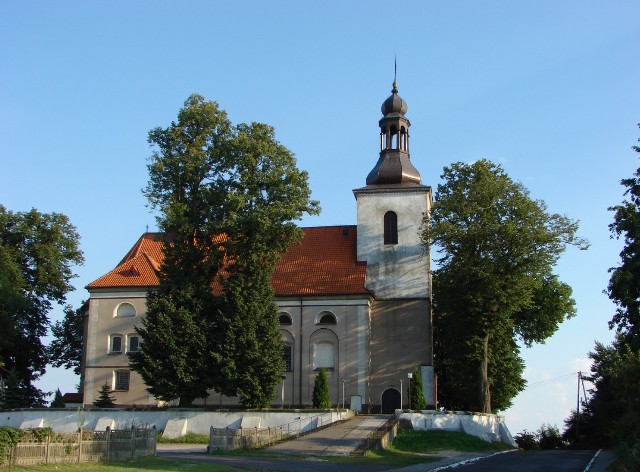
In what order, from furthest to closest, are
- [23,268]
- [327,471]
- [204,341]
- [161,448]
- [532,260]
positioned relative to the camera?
1. [23,268]
2. [532,260]
3. [204,341]
4. [161,448]
5. [327,471]

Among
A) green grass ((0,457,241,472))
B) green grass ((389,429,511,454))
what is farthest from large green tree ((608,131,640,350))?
green grass ((0,457,241,472))

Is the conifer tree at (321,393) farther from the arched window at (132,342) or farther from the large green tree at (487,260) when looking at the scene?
the arched window at (132,342)

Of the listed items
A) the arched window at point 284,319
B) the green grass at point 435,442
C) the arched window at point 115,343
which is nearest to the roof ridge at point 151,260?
the arched window at point 115,343

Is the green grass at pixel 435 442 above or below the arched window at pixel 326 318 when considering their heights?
below

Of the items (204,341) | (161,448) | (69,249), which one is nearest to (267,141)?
(204,341)

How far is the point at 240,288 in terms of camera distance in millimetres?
38188

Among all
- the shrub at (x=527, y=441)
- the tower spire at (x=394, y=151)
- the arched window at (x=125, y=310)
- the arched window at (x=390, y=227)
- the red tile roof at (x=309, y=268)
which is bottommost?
the shrub at (x=527, y=441)

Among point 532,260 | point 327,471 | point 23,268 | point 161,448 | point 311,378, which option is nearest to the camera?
point 327,471

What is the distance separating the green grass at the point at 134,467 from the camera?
20.2m

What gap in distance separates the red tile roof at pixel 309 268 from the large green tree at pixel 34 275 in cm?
508

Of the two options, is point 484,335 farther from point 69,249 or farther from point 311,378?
point 69,249

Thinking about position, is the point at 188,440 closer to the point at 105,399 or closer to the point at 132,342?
the point at 105,399

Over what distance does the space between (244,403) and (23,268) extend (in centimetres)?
2175

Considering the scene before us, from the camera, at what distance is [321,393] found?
134ft
